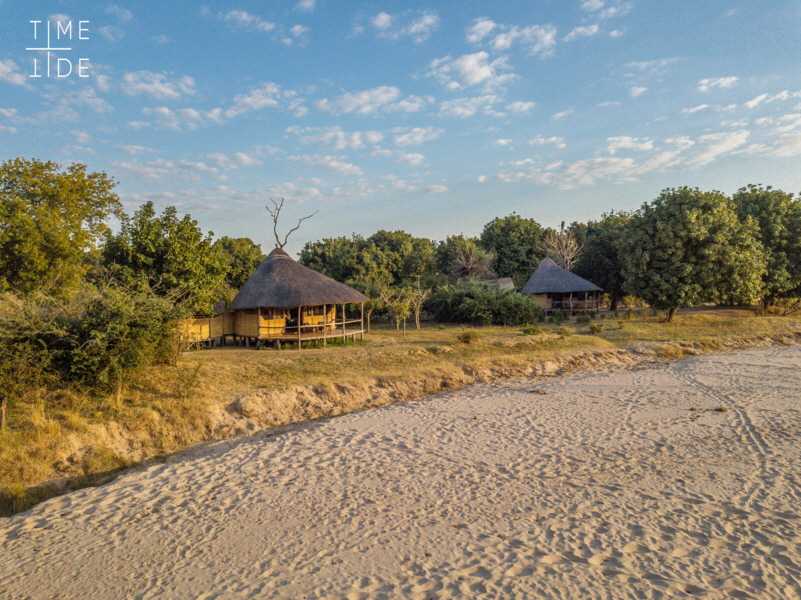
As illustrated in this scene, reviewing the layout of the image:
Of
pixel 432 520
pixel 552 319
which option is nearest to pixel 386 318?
pixel 552 319

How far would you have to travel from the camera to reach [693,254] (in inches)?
902

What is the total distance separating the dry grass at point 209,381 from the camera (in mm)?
8070

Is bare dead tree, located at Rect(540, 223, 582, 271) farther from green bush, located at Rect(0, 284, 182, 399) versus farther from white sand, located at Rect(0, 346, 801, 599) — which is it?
green bush, located at Rect(0, 284, 182, 399)

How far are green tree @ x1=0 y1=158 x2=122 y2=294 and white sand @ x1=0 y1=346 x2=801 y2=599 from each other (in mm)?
13957

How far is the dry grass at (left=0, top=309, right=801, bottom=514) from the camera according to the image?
8.07m

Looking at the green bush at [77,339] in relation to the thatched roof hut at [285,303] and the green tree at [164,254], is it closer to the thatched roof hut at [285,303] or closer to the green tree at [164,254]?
the green tree at [164,254]

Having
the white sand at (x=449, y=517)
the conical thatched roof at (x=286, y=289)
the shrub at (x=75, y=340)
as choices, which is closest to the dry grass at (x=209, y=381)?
the shrub at (x=75, y=340)

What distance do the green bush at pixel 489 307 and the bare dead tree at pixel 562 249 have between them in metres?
11.7

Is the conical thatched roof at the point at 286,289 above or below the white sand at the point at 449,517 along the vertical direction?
above

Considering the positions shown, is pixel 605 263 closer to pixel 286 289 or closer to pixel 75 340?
pixel 286 289

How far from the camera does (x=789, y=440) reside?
820 cm

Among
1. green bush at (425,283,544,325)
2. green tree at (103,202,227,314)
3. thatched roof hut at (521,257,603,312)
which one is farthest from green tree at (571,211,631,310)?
green tree at (103,202,227,314)

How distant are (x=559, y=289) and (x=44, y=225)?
2696 centimetres

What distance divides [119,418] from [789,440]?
1293 cm
